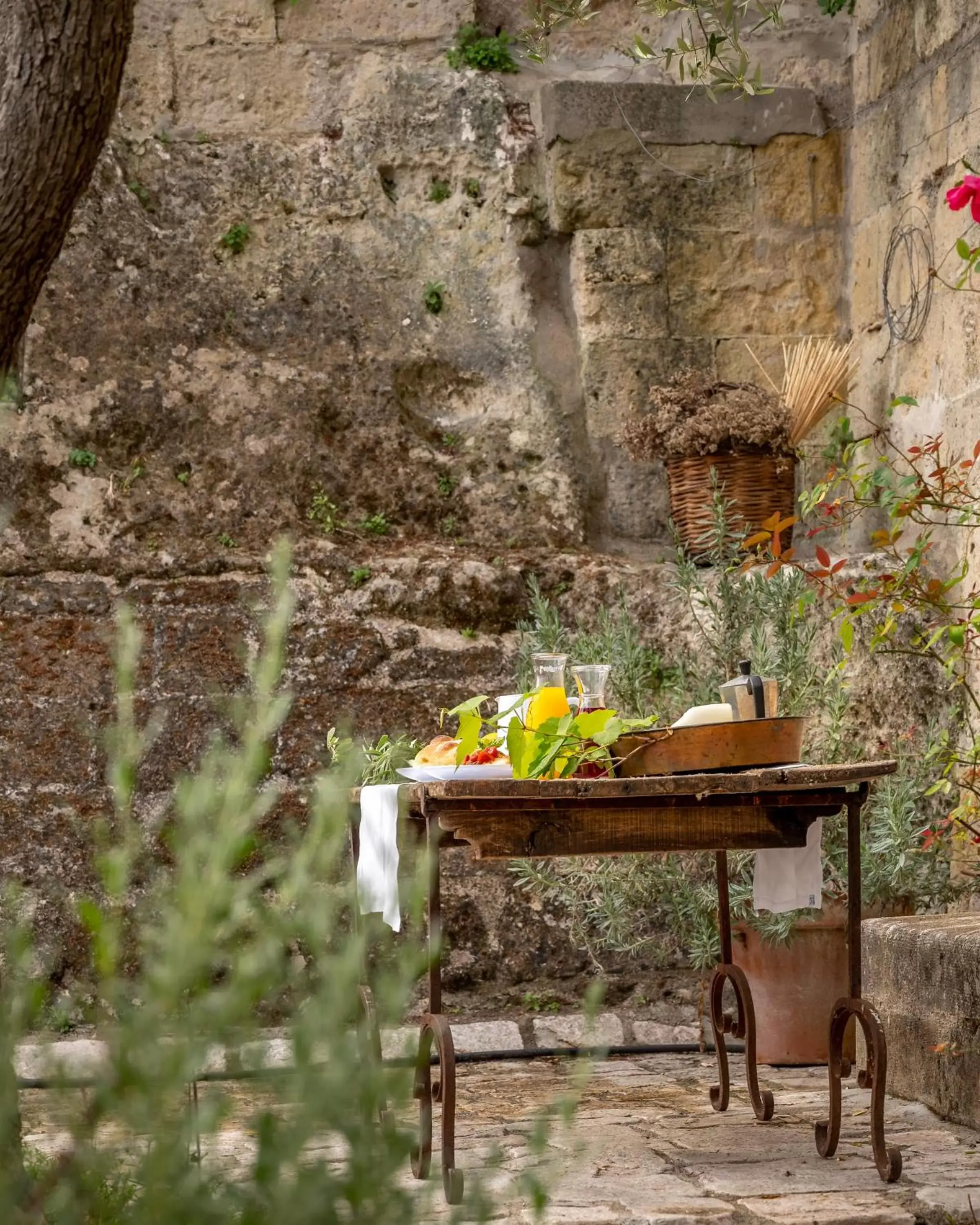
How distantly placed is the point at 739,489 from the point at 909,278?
854 mm

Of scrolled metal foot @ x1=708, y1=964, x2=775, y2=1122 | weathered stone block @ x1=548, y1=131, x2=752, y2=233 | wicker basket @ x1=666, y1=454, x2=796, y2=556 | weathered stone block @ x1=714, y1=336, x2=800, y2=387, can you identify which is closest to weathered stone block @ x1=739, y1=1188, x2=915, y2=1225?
scrolled metal foot @ x1=708, y1=964, x2=775, y2=1122

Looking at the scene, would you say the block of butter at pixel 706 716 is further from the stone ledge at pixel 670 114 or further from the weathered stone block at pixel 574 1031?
the stone ledge at pixel 670 114

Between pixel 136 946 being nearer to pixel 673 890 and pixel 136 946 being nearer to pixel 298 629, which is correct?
pixel 298 629

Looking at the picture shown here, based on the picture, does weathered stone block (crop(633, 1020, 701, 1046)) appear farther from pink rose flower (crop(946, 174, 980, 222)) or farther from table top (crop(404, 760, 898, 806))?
pink rose flower (crop(946, 174, 980, 222))

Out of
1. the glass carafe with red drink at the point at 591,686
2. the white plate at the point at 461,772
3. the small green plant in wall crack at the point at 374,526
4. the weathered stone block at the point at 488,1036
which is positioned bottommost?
the weathered stone block at the point at 488,1036

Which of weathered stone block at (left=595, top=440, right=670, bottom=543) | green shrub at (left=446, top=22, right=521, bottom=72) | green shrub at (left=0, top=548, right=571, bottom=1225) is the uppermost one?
green shrub at (left=446, top=22, right=521, bottom=72)

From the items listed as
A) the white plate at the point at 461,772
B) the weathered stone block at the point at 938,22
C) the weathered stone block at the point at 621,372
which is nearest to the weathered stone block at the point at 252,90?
the weathered stone block at the point at 621,372

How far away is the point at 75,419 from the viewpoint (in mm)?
5090

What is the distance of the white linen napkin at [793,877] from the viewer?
332 cm

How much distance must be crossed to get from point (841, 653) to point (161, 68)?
10.2ft

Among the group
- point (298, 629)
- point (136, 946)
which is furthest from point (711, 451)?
point (136, 946)

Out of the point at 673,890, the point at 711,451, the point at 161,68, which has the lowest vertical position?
the point at 673,890

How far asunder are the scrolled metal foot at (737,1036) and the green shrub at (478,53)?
11.1 feet

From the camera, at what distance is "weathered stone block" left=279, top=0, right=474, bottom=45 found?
554 centimetres
